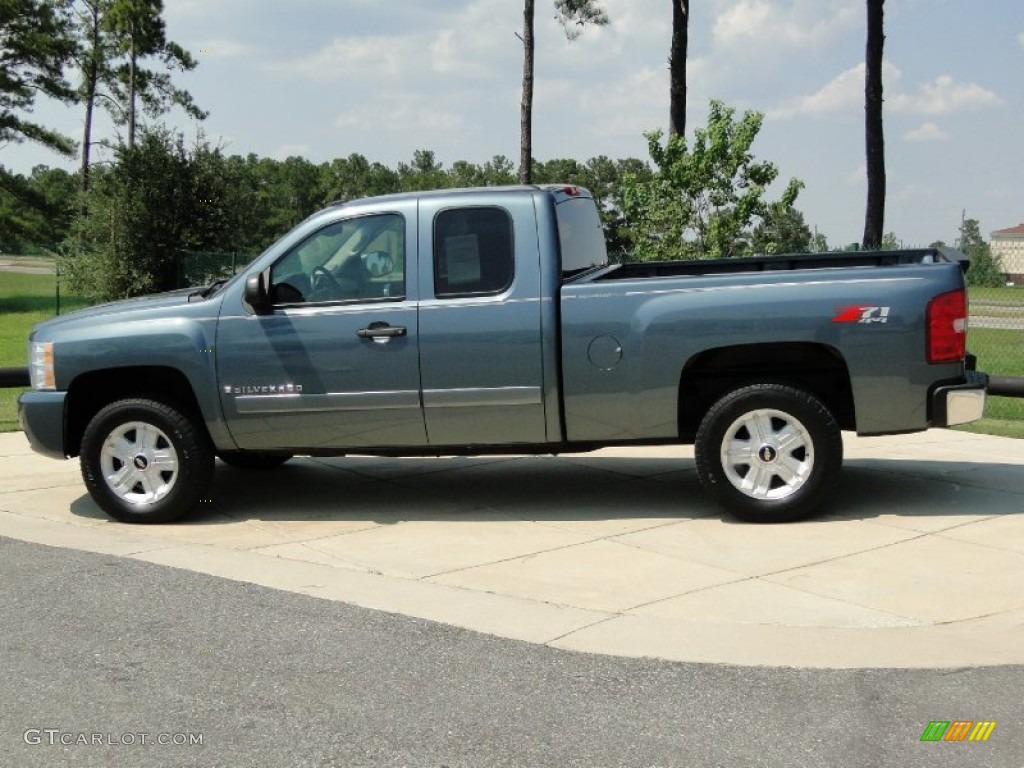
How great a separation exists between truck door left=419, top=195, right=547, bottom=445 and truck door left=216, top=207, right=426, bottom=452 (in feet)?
0.40

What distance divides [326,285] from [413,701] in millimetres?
3829

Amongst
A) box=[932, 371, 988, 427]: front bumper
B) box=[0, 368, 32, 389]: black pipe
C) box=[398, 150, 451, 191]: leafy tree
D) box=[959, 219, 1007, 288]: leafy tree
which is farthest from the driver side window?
box=[398, 150, 451, 191]: leafy tree

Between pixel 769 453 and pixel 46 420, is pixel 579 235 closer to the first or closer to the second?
pixel 769 453

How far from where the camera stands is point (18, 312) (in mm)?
40000

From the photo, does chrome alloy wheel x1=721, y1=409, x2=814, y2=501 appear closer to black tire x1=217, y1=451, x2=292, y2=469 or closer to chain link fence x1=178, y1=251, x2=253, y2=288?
black tire x1=217, y1=451, x2=292, y2=469

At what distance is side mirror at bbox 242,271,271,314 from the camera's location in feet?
25.6

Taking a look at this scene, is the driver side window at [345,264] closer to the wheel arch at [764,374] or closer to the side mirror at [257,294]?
the side mirror at [257,294]

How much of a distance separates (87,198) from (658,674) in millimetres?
29850

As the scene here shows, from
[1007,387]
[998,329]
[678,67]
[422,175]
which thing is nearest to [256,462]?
A: [1007,387]

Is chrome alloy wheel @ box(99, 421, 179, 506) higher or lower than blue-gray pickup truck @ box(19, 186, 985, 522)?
lower

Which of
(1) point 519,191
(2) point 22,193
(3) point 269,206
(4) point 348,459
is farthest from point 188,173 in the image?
(3) point 269,206

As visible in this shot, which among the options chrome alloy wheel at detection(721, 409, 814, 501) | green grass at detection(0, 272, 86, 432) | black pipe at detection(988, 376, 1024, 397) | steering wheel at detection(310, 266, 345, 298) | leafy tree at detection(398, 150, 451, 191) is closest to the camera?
chrome alloy wheel at detection(721, 409, 814, 501)

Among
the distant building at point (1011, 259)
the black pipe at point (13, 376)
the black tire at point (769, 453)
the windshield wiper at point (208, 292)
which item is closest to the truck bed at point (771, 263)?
the black tire at point (769, 453)

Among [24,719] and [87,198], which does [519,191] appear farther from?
[87,198]
